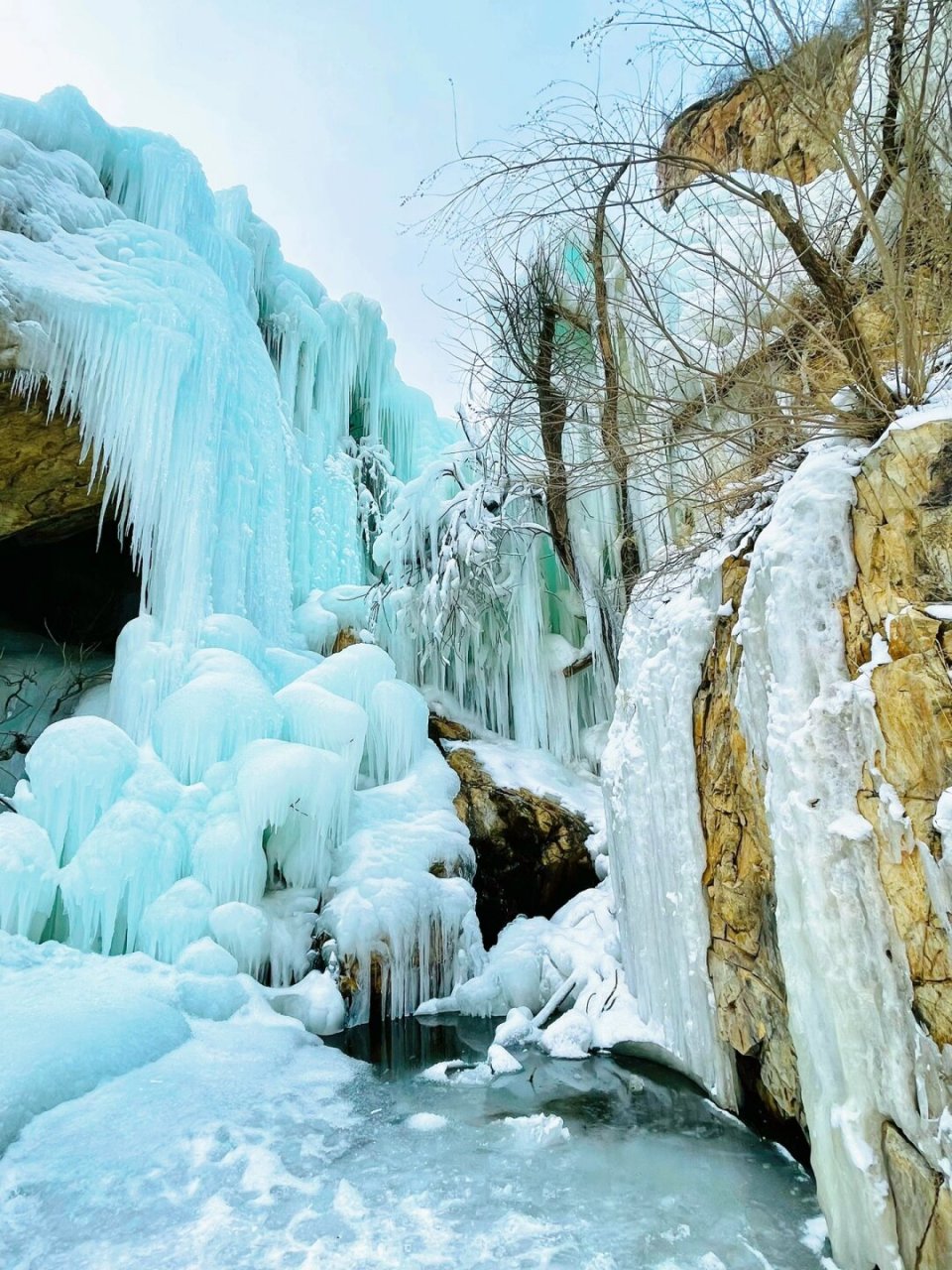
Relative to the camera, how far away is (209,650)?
633 cm

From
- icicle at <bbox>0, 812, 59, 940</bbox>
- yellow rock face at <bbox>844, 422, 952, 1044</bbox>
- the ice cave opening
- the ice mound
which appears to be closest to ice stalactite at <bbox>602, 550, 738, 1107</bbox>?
yellow rock face at <bbox>844, 422, 952, 1044</bbox>

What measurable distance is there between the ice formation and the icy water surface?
1345 millimetres

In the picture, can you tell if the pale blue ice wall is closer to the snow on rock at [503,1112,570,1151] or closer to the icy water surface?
the icy water surface

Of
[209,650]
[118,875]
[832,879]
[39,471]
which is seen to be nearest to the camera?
[832,879]

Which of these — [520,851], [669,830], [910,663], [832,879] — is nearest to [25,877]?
[520,851]

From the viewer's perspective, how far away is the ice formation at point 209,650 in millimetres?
5043

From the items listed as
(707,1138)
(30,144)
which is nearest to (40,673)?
(30,144)

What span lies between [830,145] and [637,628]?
2.33m

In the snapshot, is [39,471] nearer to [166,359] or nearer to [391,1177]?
[166,359]

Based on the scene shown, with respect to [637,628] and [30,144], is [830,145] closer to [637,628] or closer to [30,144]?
[637,628]

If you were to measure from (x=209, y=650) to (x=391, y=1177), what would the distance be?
4.44 meters

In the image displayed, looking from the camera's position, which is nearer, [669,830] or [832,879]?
[832,879]

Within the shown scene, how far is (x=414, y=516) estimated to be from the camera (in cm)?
865

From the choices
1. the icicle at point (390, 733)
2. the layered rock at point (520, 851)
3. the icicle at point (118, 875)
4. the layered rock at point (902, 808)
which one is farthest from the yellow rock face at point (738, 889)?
the icicle at point (390, 733)
